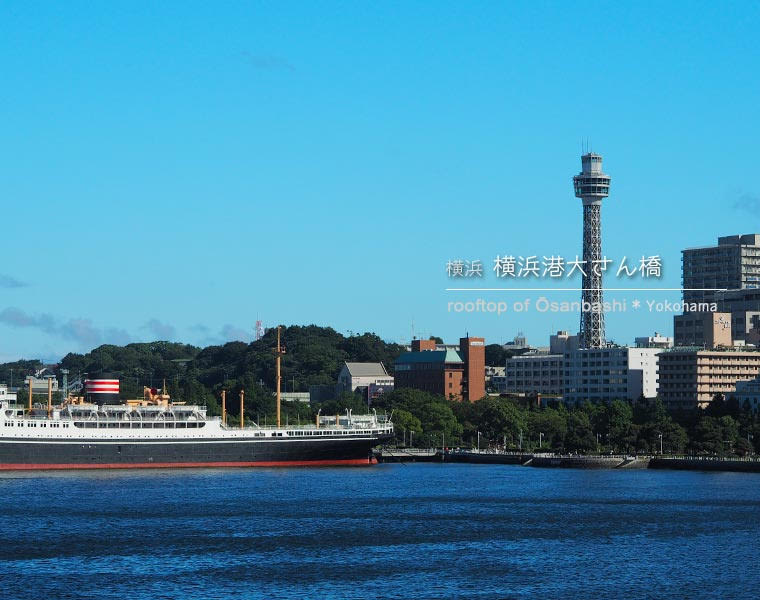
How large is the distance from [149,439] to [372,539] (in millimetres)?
53377

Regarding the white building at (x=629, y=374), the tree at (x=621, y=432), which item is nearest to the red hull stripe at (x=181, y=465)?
the tree at (x=621, y=432)

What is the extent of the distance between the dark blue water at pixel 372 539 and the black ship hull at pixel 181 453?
29.1 feet

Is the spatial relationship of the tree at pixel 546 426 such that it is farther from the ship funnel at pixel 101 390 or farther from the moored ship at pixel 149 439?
the ship funnel at pixel 101 390

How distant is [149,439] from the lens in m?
119

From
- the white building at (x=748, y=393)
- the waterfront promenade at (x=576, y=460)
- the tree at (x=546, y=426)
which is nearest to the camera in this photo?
the waterfront promenade at (x=576, y=460)

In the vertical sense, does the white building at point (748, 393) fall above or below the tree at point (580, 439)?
above

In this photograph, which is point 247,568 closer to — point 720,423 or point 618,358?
point 720,423

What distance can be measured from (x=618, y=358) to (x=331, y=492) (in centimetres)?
10637

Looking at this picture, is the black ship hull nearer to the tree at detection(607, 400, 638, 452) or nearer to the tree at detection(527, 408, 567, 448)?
the tree at detection(607, 400, 638, 452)

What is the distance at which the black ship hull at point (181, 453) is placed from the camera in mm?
115062

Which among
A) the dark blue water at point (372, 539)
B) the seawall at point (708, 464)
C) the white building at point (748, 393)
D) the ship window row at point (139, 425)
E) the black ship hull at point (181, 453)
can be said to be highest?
the white building at point (748, 393)

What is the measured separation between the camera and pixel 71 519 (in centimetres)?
7588

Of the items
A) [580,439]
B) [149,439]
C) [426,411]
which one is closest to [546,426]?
[426,411]

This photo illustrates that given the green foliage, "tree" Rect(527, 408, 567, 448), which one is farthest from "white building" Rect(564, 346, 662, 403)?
"tree" Rect(527, 408, 567, 448)
